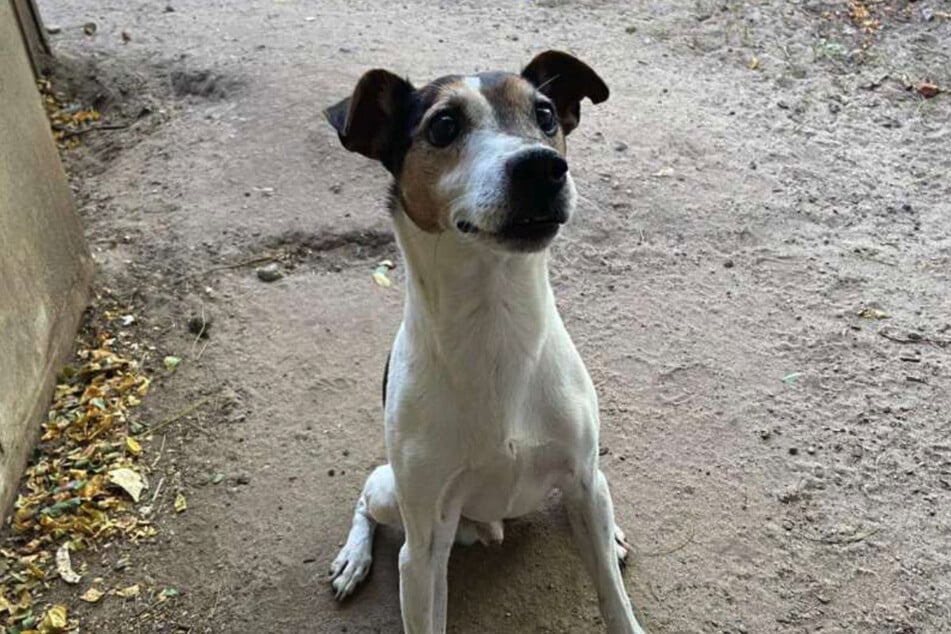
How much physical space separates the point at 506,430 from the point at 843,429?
5.53ft

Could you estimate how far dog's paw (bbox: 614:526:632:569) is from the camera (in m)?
3.18

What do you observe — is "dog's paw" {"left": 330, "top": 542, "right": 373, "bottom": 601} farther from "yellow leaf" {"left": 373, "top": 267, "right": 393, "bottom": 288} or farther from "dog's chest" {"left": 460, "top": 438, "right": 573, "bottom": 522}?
"yellow leaf" {"left": 373, "top": 267, "right": 393, "bottom": 288}

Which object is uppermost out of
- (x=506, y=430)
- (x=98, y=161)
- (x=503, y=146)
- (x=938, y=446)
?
(x=503, y=146)

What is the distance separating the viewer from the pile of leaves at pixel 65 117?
6105 mm

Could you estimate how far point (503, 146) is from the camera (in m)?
2.29

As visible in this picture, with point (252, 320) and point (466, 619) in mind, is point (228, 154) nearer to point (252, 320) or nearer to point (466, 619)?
point (252, 320)

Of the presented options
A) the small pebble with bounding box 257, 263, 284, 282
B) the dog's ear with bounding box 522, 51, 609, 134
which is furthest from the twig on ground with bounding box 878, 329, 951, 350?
the small pebble with bounding box 257, 263, 284, 282

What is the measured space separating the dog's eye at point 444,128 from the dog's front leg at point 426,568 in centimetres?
94

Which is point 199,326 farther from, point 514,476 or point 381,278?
point 514,476

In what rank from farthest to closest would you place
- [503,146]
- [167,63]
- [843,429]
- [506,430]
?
1. [167,63]
2. [843,429]
3. [506,430]
4. [503,146]

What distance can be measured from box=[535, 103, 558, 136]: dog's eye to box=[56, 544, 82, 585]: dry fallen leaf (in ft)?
7.15

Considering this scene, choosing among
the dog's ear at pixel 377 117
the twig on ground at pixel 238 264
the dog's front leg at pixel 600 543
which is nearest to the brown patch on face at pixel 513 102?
the dog's ear at pixel 377 117

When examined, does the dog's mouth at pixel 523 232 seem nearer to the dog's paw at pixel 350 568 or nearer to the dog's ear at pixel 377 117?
the dog's ear at pixel 377 117

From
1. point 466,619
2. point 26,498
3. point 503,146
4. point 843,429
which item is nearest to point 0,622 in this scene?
point 26,498
